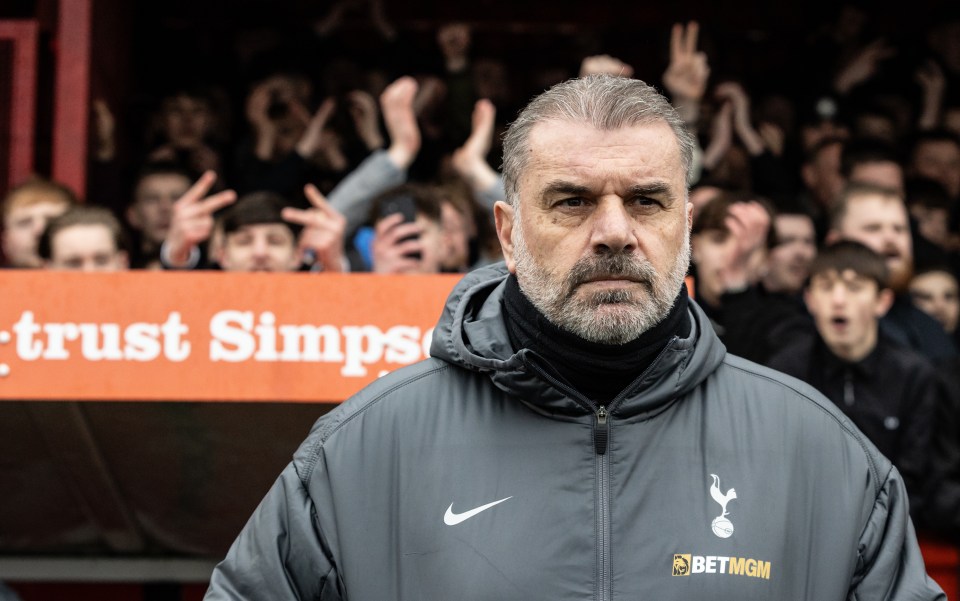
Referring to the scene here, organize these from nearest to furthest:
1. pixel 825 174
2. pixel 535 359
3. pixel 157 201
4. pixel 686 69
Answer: pixel 535 359 < pixel 157 201 < pixel 686 69 < pixel 825 174

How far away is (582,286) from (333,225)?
8.40 ft

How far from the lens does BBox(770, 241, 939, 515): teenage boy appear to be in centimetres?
427

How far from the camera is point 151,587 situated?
14.6ft

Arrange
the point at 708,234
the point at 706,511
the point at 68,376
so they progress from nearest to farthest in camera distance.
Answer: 1. the point at 706,511
2. the point at 68,376
3. the point at 708,234

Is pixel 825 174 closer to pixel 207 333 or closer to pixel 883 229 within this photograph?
pixel 883 229

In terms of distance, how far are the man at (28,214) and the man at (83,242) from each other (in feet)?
0.70

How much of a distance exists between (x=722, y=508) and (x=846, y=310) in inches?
101

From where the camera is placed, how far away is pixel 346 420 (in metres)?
2.19

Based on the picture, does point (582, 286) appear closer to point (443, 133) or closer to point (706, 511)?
point (706, 511)

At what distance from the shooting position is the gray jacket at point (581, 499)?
6.72ft

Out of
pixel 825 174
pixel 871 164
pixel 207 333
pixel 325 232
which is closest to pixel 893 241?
pixel 871 164

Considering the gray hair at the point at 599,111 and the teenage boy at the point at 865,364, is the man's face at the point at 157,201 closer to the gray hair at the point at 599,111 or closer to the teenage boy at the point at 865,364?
the teenage boy at the point at 865,364

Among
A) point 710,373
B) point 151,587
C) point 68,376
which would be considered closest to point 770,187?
point 151,587

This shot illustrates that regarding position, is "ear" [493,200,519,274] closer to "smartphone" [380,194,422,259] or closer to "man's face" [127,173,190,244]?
"smartphone" [380,194,422,259]
